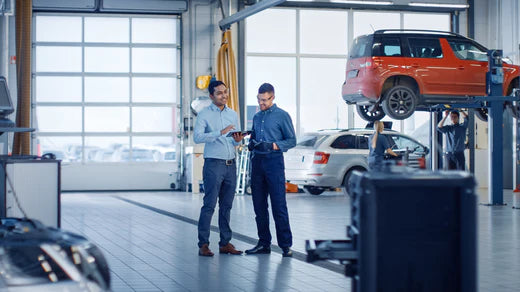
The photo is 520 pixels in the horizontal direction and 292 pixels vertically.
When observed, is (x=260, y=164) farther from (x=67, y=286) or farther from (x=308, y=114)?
(x=308, y=114)

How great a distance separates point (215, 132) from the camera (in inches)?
331

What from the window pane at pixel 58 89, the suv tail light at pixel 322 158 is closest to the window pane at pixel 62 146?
the window pane at pixel 58 89

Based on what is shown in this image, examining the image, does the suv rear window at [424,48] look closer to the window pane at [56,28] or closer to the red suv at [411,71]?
the red suv at [411,71]

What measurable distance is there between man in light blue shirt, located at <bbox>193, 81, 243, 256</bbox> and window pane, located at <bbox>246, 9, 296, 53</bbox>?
15.1 meters

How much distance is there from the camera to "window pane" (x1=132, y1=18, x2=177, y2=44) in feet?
76.1

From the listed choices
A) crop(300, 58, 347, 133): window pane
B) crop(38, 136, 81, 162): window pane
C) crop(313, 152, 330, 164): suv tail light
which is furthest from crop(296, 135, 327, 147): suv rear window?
crop(38, 136, 81, 162): window pane

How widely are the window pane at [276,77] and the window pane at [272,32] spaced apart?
308 millimetres

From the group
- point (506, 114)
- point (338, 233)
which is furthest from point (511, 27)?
point (338, 233)

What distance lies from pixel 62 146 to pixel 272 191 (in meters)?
15.3

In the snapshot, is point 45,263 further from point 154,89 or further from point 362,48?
point 154,89

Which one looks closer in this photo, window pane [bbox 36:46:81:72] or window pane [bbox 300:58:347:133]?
window pane [bbox 36:46:81:72]

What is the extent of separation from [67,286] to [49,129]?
19.4m

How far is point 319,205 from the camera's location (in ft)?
55.2

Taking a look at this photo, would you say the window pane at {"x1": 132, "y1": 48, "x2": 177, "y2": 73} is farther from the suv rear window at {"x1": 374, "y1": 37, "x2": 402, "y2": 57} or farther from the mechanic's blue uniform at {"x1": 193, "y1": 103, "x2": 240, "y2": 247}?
the mechanic's blue uniform at {"x1": 193, "y1": 103, "x2": 240, "y2": 247}
